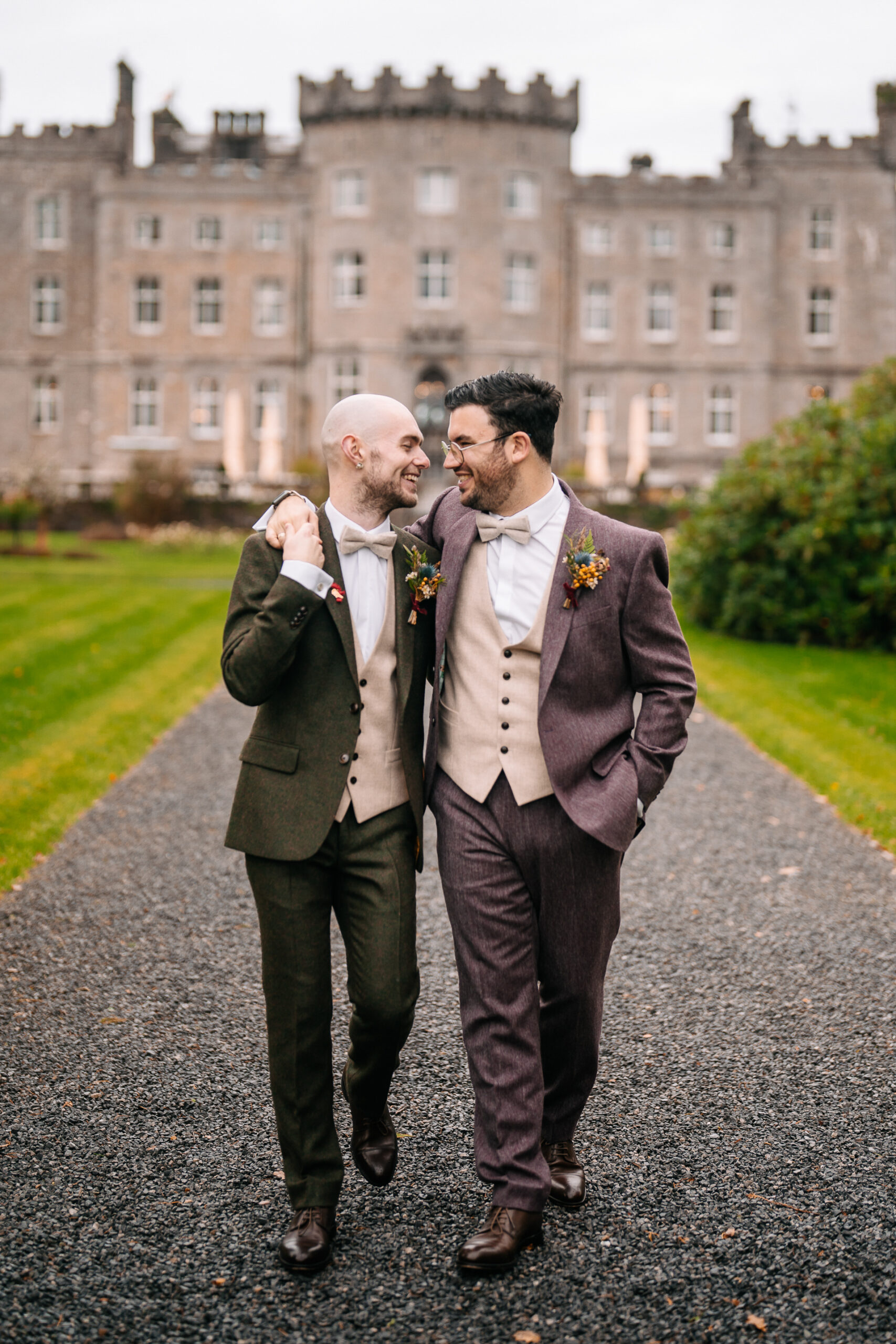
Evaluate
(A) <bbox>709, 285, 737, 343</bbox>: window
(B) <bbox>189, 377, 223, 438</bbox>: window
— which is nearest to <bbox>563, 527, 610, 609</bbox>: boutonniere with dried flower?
(B) <bbox>189, 377, 223, 438</bbox>: window

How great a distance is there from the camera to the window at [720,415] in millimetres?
44500

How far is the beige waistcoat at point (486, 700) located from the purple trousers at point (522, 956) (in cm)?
4

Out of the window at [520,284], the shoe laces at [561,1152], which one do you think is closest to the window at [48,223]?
the window at [520,284]

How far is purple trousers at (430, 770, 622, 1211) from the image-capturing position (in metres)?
3.02

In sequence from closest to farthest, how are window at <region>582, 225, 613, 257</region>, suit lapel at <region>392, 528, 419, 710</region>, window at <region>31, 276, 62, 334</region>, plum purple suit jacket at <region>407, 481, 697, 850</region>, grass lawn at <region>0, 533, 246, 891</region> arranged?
plum purple suit jacket at <region>407, 481, 697, 850</region>
suit lapel at <region>392, 528, 419, 710</region>
grass lawn at <region>0, 533, 246, 891</region>
window at <region>582, 225, 613, 257</region>
window at <region>31, 276, 62, 334</region>

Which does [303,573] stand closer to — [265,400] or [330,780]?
[330,780]

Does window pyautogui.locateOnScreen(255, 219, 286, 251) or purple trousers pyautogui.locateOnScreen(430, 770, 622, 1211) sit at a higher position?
window pyautogui.locateOnScreen(255, 219, 286, 251)

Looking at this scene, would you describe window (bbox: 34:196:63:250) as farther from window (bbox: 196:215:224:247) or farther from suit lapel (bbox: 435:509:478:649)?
suit lapel (bbox: 435:509:478:649)

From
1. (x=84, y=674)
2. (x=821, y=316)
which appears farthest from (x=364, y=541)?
(x=821, y=316)

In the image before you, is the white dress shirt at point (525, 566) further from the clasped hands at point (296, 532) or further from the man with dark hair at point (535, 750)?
the clasped hands at point (296, 532)

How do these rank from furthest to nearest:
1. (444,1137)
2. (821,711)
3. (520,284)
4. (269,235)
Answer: (269,235) < (520,284) < (821,711) < (444,1137)

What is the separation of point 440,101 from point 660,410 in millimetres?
12642

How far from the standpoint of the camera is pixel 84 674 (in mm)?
12102

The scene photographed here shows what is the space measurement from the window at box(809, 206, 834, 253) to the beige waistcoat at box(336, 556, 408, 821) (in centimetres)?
4649
